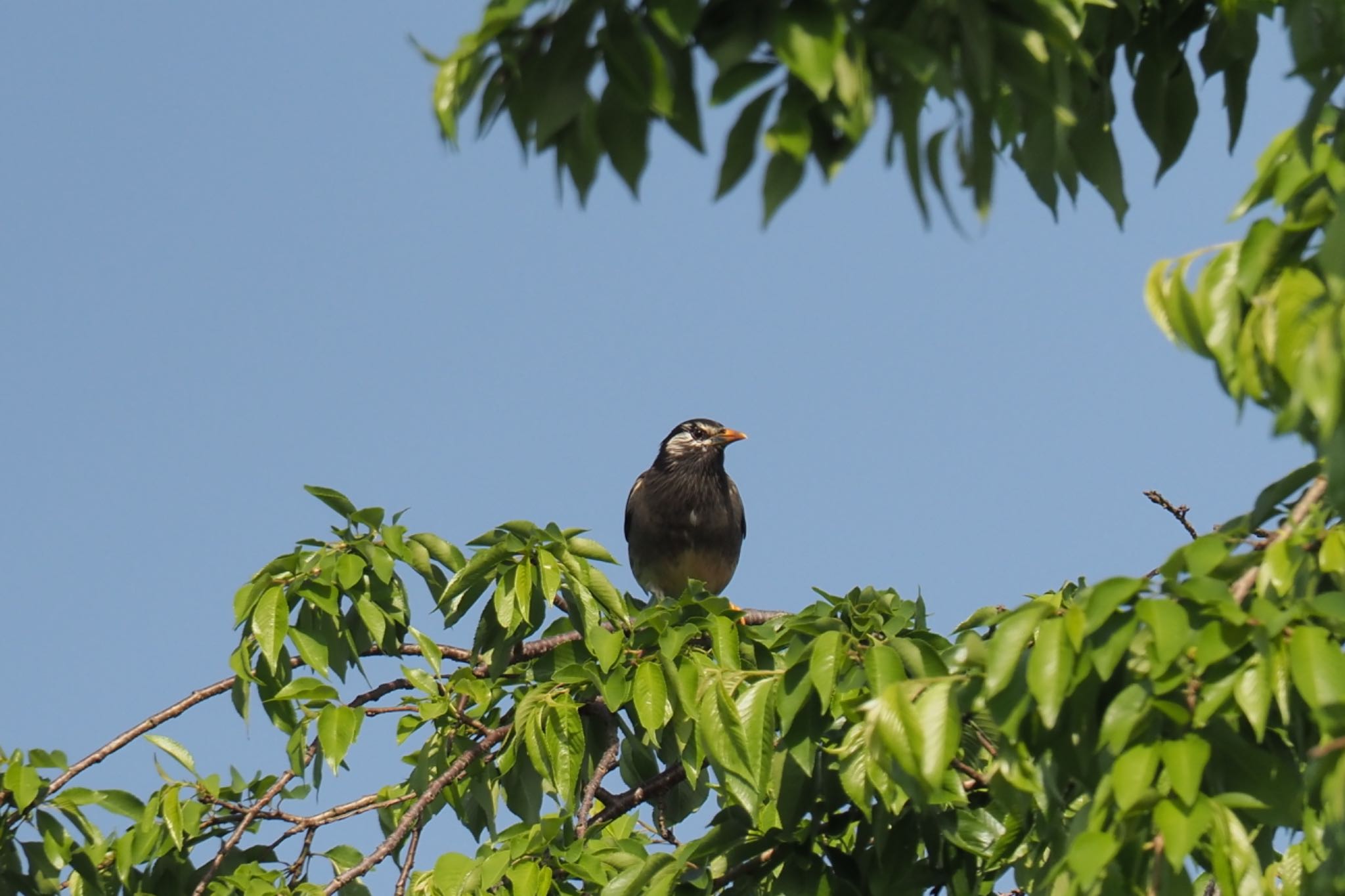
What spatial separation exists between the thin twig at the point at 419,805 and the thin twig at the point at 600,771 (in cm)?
28

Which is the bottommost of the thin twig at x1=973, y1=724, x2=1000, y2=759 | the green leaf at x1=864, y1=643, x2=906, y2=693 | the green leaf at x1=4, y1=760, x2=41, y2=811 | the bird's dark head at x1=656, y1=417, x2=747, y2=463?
the thin twig at x1=973, y1=724, x2=1000, y2=759

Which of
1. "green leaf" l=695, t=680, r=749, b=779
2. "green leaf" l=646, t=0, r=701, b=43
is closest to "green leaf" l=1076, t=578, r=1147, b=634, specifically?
"green leaf" l=646, t=0, r=701, b=43

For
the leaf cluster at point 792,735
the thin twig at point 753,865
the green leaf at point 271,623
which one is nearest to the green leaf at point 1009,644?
the leaf cluster at point 792,735

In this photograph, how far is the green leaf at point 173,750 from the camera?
165 inches

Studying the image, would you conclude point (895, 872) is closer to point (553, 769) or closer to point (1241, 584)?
point (553, 769)

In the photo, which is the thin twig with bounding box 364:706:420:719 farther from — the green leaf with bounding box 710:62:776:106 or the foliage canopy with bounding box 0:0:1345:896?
the green leaf with bounding box 710:62:776:106

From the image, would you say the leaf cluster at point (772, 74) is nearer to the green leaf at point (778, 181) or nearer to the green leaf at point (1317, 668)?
the green leaf at point (778, 181)

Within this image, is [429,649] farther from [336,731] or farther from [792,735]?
[792,735]

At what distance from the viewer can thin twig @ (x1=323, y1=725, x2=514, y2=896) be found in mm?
3831

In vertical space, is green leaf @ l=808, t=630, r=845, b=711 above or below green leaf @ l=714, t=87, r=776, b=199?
below

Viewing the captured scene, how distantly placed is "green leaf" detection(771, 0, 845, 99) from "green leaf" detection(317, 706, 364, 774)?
270 cm

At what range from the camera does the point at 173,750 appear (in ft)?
13.8

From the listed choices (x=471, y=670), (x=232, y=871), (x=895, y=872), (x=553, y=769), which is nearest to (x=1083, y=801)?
(x=895, y=872)

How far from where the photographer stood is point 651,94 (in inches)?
63.4
